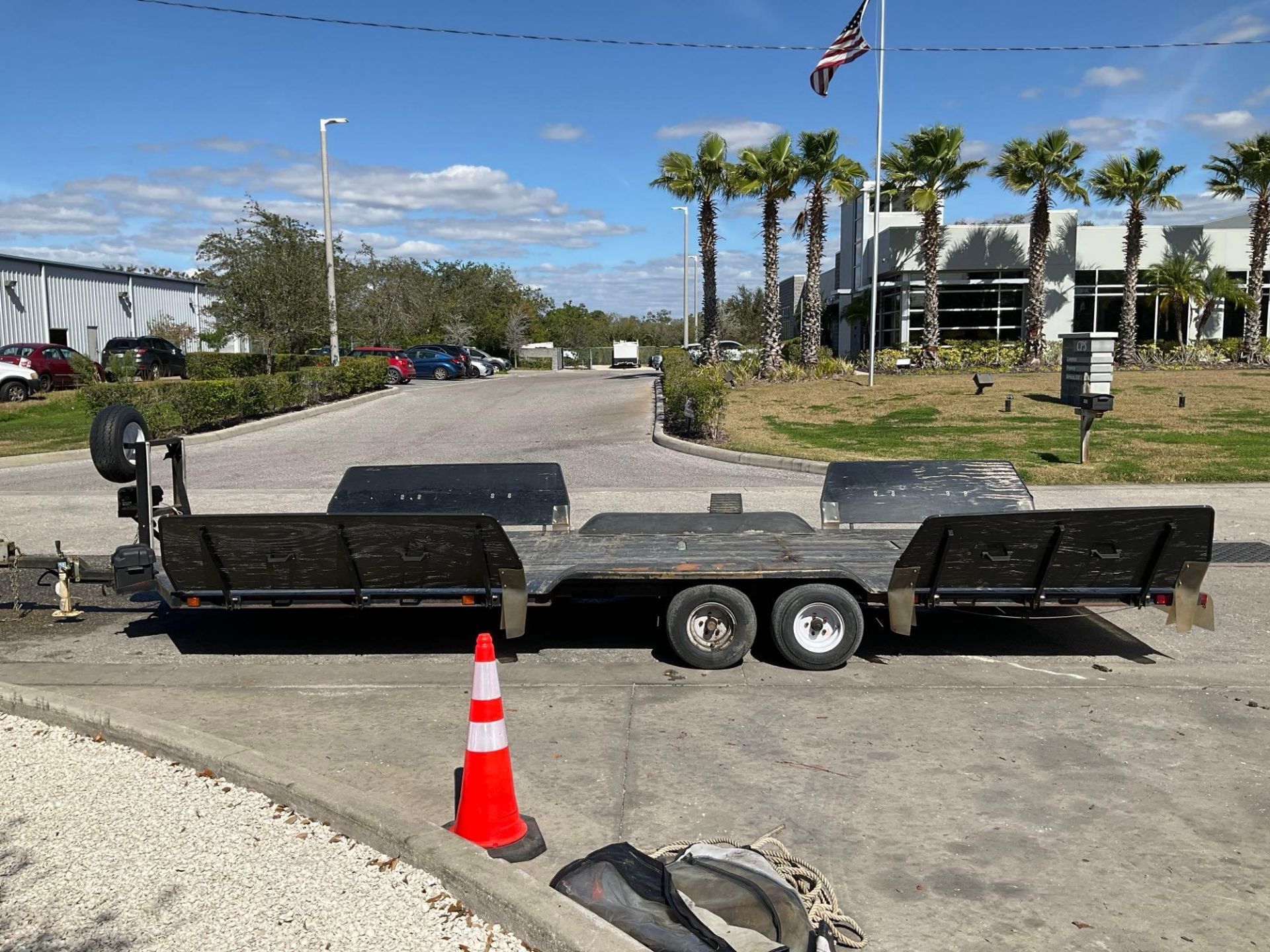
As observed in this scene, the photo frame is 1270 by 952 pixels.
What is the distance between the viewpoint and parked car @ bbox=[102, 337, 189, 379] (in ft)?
107

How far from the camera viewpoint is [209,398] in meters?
20.7

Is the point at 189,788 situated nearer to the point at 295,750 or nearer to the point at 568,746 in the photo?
the point at 295,750

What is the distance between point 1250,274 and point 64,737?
36.4 meters

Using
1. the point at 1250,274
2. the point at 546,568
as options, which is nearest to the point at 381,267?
the point at 1250,274

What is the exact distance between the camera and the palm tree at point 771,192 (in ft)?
98.6

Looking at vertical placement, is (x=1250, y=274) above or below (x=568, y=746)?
above

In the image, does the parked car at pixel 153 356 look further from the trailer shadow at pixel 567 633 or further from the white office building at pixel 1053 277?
the trailer shadow at pixel 567 633

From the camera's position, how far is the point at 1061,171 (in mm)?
31500

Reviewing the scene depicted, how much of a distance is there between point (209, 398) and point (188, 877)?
18.5 metres

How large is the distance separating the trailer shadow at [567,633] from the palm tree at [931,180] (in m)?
25.9

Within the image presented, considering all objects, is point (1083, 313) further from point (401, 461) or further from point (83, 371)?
point (83, 371)

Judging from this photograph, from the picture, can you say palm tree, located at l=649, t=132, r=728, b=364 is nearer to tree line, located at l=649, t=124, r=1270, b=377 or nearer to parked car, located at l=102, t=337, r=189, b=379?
tree line, located at l=649, t=124, r=1270, b=377

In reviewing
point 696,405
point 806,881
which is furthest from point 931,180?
point 806,881

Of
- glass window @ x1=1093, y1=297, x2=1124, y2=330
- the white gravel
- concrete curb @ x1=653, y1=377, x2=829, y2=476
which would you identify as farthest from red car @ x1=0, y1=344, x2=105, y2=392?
glass window @ x1=1093, y1=297, x2=1124, y2=330
